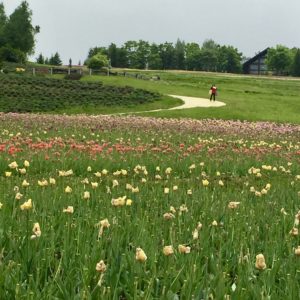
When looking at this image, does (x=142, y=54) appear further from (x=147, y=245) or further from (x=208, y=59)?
(x=147, y=245)

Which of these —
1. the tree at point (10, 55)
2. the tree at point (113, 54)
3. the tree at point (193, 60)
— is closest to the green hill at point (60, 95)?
the tree at point (10, 55)

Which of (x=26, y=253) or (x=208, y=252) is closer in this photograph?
(x=26, y=253)

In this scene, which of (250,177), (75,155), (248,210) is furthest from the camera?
(75,155)

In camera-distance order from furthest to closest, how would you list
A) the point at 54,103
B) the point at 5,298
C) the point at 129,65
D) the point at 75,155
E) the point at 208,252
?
the point at 129,65 → the point at 54,103 → the point at 75,155 → the point at 208,252 → the point at 5,298

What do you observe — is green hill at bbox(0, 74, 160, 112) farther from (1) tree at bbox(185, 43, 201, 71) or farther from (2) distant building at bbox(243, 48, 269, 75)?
(2) distant building at bbox(243, 48, 269, 75)

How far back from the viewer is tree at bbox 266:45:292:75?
146m

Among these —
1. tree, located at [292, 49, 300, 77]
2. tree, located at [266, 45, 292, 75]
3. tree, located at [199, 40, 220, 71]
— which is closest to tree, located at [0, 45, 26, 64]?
tree, located at [292, 49, 300, 77]

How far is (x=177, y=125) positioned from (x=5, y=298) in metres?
18.7

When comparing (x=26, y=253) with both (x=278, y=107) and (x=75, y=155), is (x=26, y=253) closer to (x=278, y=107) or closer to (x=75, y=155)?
(x=75, y=155)

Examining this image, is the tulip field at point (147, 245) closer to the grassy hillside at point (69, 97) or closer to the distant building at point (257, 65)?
the grassy hillside at point (69, 97)

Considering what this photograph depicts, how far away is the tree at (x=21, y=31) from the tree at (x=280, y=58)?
2891 inches

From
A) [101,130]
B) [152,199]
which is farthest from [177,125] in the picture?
[152,199]

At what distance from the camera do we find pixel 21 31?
10138 centimetres

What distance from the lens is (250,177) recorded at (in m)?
10.2
